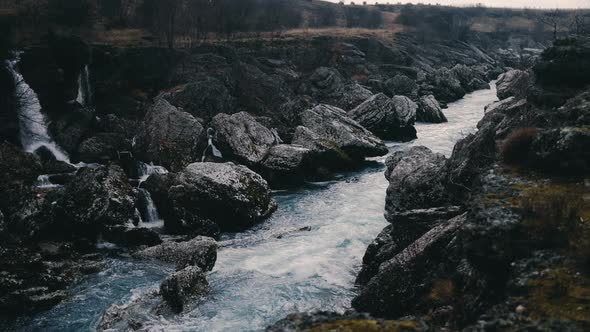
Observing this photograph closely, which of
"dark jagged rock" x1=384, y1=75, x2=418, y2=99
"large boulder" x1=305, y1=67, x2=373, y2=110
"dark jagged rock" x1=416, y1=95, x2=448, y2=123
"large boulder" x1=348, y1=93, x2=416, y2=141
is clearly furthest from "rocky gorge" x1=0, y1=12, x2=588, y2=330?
"dark jagged rock" x1=384, y1=75, x2=418, y2=99

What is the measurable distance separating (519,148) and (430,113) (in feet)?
143

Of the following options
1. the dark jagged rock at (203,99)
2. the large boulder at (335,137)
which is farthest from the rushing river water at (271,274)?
the dark jagged rock at (203,99)

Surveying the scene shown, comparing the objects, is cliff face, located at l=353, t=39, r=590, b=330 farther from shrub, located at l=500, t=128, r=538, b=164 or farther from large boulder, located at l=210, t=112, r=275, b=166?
large boulder, located at l=210, t=112, r=275, b=166

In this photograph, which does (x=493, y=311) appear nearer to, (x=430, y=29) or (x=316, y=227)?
(x=316, y=227)

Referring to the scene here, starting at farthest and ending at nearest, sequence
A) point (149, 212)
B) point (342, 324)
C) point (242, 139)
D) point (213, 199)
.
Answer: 1. point (242, 139)
2. point (149, 212)
3. point (213, 199)
4. point (342, 324)

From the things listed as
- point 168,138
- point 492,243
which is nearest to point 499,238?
point 492,243

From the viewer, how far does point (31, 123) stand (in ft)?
124

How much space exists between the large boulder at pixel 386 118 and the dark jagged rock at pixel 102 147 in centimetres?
2257

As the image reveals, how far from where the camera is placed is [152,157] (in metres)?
34.7

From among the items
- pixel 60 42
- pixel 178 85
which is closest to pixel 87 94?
pixel 60 42

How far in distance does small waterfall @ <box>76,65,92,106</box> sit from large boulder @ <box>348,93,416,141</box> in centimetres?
2792

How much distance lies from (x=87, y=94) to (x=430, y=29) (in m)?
110

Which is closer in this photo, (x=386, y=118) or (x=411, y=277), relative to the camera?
(x=411, y=277)

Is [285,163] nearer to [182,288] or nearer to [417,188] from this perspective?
[417,188]
